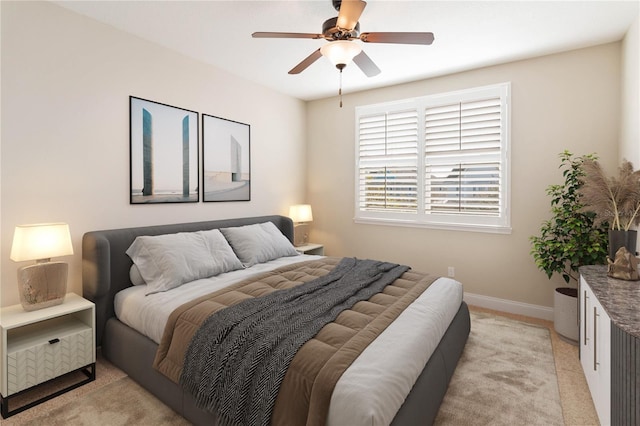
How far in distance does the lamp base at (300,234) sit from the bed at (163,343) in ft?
4.46

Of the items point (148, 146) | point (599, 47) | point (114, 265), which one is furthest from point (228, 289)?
Answer: point (599, 47)

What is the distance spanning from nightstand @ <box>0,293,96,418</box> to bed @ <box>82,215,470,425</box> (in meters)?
0.18

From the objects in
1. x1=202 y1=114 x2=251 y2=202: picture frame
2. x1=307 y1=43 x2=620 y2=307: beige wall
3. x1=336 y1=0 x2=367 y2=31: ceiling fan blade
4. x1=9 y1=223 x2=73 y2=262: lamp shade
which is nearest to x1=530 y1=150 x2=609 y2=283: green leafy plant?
x1=307 y1=43 x2=620 y2=307: beige wall

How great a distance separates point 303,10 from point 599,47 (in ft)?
9.45

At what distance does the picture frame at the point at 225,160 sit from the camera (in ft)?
12.0

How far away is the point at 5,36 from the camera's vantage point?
7.39 ft

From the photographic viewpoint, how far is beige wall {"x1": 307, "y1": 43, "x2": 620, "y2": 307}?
10.3 feet

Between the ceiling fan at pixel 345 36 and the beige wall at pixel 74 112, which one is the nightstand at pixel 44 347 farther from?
the ceiling fan at pixel 345 36

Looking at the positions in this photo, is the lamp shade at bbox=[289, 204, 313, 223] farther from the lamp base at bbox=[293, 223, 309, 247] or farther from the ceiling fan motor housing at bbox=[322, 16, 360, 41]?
the ceiling fan motor housing at bbox=[322, 16, 360, 41]

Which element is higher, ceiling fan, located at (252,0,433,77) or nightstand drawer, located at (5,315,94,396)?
ceiling fan, located at (252,0,433,77)

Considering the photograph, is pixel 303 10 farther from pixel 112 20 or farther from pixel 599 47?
pixel 599 47

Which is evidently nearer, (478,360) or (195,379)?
(195,379)

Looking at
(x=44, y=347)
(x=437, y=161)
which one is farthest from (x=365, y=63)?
(x=44, y=347)

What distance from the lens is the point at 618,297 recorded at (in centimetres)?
178
